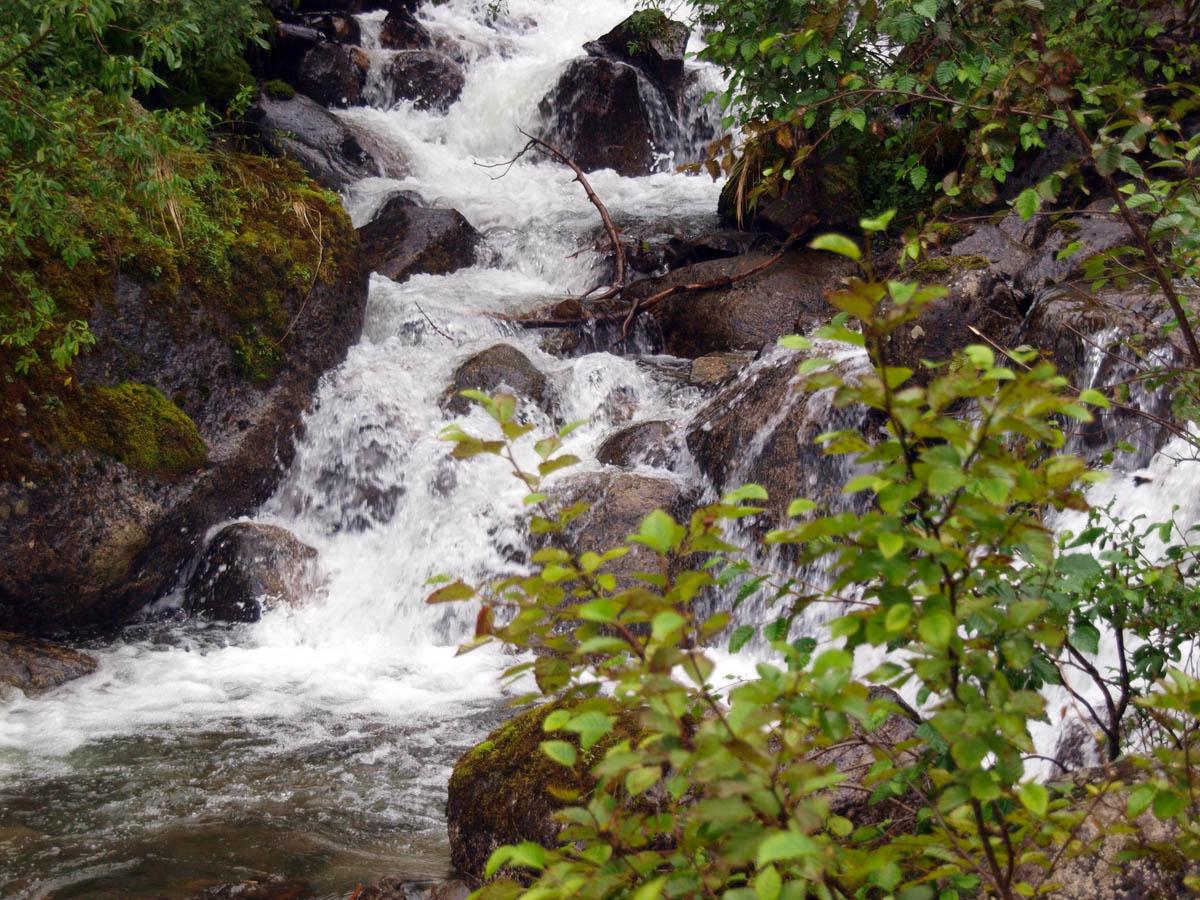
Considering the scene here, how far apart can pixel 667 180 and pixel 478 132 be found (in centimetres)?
317

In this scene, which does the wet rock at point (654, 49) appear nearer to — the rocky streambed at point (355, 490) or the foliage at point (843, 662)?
the rocky streambed at point (355, 490)

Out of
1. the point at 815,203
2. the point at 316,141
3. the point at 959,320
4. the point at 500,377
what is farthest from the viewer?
the point at 316,141

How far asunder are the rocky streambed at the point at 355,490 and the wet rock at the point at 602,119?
2761mm

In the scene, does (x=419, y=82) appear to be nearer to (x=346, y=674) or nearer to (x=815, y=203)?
(x=815, y=203)

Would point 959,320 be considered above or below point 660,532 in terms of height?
below

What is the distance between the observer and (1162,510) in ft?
17.3

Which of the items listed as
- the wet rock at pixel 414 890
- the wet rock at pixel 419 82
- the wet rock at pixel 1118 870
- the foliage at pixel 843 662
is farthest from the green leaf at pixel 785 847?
the wet rock at pixel 419 82

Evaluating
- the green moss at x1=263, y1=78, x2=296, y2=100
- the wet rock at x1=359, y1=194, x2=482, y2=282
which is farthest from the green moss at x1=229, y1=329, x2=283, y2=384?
the green moss at x1=263, y1=78, x2=296, y2=100

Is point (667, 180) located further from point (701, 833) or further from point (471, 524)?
point (701, 833)

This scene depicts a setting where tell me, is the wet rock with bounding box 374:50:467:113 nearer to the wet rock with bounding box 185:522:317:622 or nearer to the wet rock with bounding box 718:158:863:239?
the wet rock with bounding box 718:158:863:239

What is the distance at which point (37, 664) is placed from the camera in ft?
20.5

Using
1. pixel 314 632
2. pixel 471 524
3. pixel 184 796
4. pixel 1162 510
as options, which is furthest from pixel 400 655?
pixel 1162 510

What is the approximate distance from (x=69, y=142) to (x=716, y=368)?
19.3ft

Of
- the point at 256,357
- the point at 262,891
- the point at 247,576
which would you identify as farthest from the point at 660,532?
the point at 256,357
